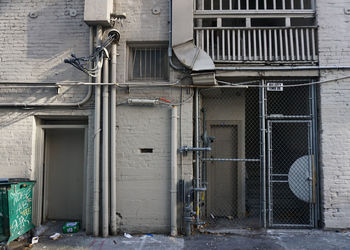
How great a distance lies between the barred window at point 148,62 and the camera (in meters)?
5.86

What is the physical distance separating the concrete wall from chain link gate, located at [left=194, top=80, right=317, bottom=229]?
22 centimetres

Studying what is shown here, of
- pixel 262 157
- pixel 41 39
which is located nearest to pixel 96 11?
pixel 41 39

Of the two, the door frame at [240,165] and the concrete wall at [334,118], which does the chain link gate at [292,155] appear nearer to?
the concrete wall at [334,118]

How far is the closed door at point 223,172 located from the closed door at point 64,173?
3.07 meters

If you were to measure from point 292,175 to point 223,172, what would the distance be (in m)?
1.66

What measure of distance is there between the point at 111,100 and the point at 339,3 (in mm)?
5141

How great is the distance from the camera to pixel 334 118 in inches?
215

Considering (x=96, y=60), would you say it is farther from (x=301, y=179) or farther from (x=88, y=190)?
(x=301, y=179)

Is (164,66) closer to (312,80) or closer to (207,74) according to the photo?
(207,74)

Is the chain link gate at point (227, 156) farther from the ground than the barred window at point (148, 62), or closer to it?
closer to it

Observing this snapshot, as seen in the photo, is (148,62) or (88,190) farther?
(148,62)

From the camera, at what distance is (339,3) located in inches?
221

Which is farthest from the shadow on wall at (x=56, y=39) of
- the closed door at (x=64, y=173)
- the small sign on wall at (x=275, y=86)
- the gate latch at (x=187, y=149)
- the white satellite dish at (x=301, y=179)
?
the white satellite dish at (x=301, y=179)

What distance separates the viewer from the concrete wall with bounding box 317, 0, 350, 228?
5.34 metres
